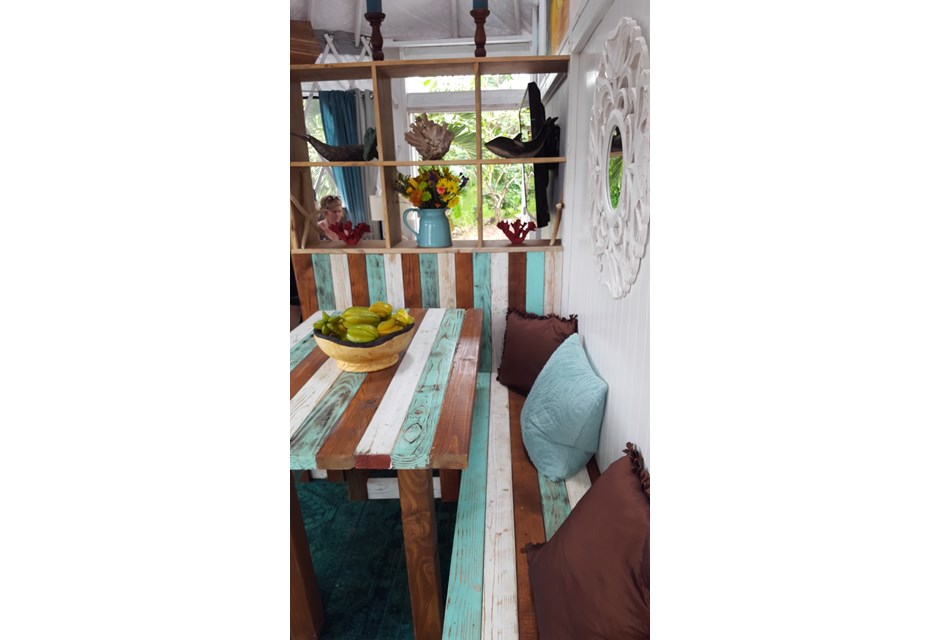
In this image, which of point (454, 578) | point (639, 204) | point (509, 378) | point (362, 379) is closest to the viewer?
point (639, 204)

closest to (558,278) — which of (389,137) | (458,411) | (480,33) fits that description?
(389,137)

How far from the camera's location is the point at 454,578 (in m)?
1.19

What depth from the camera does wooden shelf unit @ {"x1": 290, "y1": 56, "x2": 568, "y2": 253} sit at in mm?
2176

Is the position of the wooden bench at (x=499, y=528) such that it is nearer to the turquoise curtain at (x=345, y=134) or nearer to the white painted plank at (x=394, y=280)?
the white painted plank at (x=394, y=280)

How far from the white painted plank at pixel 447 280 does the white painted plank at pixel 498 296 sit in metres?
0.19

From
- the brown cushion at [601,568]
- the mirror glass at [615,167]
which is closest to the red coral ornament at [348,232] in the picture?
the mirror glass at [615,167]

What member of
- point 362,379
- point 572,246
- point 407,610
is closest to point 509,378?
point 572,246

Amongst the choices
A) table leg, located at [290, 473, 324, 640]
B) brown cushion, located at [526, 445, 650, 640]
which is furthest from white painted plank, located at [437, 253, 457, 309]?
brown cushion, located at [526, 445, 650, 640]

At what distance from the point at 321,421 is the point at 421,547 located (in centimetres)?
Result: 44

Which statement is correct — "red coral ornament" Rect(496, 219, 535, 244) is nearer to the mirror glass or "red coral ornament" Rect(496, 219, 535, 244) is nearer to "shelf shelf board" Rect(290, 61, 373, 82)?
"shelf shelf board" Rect(290, 61, 373, 82)

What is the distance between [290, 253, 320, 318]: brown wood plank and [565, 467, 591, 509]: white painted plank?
65.0 inches
